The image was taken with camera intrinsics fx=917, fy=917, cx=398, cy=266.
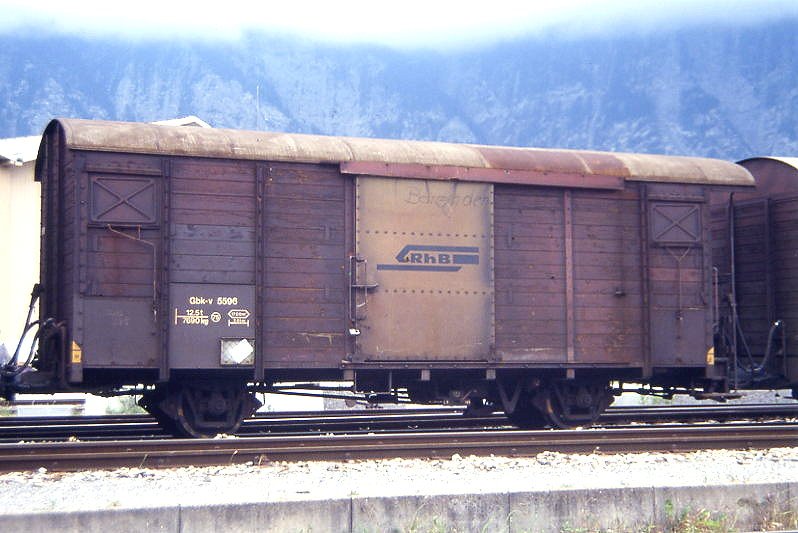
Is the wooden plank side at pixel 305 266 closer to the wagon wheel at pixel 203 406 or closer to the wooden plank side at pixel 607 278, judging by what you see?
the wagon wheel at pixel 203 406

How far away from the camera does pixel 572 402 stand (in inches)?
458

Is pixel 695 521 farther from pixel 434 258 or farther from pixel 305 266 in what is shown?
pixel 305 266

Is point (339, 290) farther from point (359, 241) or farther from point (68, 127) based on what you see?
point (68, 127)

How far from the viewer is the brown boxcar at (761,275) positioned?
12.9m

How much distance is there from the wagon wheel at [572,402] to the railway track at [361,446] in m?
1.62

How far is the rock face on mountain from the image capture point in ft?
277

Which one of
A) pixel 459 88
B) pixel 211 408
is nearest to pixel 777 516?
pixel 211 408

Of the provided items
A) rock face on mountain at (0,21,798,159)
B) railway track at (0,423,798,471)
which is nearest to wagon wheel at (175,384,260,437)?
railway track at (0,423,798,471)

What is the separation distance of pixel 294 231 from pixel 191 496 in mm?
4435

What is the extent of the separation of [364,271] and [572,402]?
3.27 metres

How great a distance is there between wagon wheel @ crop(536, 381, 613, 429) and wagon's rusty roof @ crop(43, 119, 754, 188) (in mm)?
2568

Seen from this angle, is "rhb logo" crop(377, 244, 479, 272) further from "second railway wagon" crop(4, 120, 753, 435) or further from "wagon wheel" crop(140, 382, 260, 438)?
"wagon wheel" crop(140, 382, 260, 438)

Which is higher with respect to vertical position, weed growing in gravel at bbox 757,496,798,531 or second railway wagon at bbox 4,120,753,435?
second railway wagon at bbox 4,120,753,435

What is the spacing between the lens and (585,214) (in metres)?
11.5
